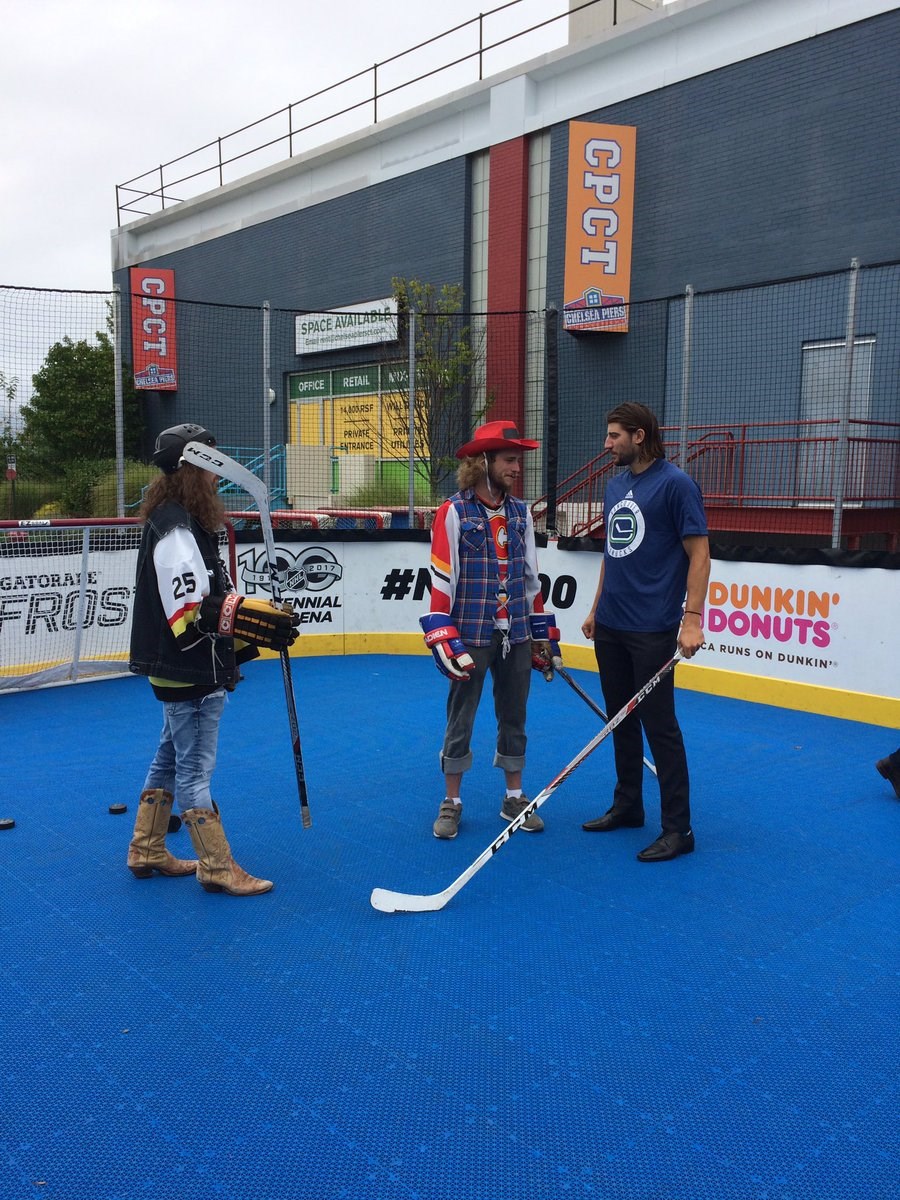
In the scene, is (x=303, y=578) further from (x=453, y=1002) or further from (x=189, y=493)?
(x=453, y=1002)

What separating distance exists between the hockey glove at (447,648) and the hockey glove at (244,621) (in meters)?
0.81

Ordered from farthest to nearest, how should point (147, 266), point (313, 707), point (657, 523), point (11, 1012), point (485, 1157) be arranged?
point (147, 266)
point (313, 707)
point (657, 523)
point (11, 1012)
point (485, 1157)

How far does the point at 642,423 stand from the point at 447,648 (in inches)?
53.0

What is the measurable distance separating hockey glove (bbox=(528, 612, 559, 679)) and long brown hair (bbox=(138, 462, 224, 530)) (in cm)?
170

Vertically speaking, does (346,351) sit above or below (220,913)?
above

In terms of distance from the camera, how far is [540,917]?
12.1 feet

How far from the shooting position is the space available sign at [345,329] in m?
15.8

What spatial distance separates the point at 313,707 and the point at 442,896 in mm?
3670

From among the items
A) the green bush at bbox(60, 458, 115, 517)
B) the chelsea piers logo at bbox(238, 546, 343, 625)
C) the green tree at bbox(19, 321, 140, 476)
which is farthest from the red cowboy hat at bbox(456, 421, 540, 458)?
the green bush at bbox(60, 458, 115, 517)

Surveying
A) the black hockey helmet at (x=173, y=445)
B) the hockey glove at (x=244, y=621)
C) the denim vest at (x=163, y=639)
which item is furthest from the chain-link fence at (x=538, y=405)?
the hockey glove at (x=244, y=621)

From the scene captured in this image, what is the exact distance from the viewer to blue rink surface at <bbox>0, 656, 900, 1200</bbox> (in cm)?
234

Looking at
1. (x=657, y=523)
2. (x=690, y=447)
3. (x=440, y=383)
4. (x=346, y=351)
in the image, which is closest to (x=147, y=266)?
(x=346, y=351)

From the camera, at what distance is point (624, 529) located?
4.39m

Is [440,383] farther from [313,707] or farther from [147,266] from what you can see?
[147,266]
